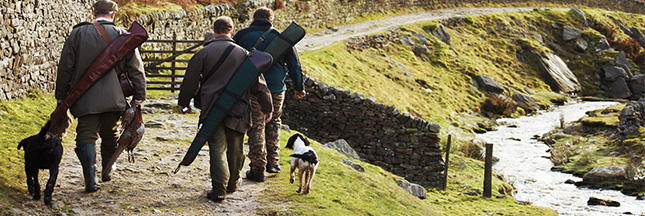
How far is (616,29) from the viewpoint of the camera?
48.8 m

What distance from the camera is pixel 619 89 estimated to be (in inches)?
1455

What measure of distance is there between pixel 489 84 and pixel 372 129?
15109mm

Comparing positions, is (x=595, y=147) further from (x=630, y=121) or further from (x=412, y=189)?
(x=412, y=189)

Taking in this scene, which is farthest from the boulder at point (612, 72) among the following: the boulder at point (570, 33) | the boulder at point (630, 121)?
the boulder at point (630, 121)

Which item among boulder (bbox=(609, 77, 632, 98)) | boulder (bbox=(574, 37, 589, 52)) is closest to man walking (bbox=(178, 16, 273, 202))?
boulder (bbox=(609, 77, 632, 98))

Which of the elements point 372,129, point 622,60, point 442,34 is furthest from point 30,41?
point 622,60

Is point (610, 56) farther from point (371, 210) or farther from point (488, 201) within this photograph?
point (371, 210)

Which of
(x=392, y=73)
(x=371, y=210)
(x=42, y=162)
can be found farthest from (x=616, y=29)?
(x=42, y=162)

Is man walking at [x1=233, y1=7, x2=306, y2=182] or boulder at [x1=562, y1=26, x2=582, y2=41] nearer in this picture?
man walking at [x1=233, y1=7, x2=306, y2=182]

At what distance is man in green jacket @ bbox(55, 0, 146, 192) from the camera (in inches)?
276

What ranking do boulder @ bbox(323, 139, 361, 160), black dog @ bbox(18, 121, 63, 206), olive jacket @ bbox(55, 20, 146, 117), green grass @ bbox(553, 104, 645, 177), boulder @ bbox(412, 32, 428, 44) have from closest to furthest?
1. black dog @ bbox(18, 121, 63, 206)
2. olive jacket @ bbox(55, 20, 146, 117)
3. boulder @ bbox(323, 139, 361, 160)
4. green grass @ bbox(553, 104, 645, 177)
5. boulder @ bbox(412, 32, 428, 44)

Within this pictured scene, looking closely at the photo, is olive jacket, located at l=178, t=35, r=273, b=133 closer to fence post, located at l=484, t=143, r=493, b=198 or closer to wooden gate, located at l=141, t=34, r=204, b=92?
wooden gate, located at l=141, t=34, r=204, b=92

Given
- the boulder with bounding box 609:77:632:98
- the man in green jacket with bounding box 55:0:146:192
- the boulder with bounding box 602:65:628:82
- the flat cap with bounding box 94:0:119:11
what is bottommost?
the boulder with bounding box 609:77:632:98

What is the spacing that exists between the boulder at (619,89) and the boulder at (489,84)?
31.1ft
